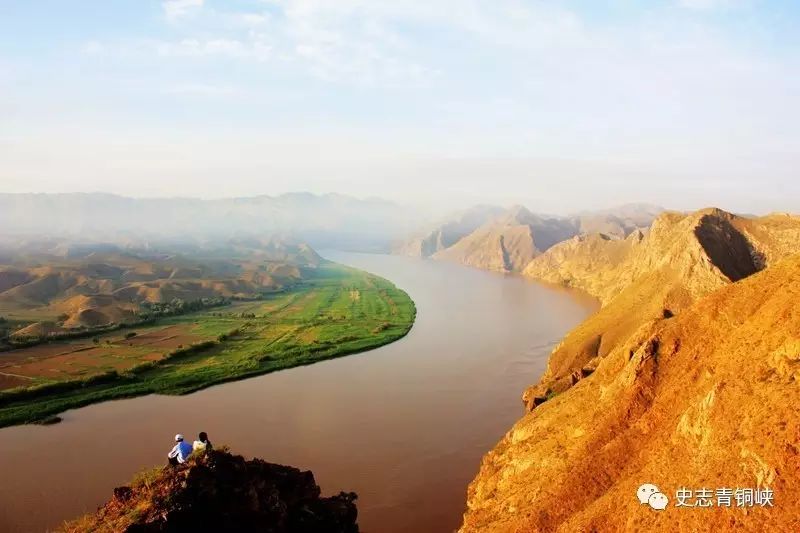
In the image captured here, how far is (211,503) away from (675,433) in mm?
13511

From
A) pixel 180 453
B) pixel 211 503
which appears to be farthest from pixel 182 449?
pixel 211 503

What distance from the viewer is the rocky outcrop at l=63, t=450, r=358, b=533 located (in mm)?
11570

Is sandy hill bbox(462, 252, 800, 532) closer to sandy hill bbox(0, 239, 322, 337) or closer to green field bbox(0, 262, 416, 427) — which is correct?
green field bbox(0, 262, 416, 427)

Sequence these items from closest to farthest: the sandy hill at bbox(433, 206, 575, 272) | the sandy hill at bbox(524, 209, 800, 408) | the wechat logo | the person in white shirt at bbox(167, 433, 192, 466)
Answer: the wechat logo, the person in white shirt at bbox(167, 433, 192, 466), the sandy hill at bbox(524, 209, 800, 408), the sandy hill at bbox(433, 206, 575, 272)

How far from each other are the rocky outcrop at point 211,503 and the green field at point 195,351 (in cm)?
2910

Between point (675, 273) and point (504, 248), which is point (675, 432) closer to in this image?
point (675, 273)

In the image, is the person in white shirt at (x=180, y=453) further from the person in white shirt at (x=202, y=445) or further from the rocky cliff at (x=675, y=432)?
the rocky cliff at (x=675, y=432)

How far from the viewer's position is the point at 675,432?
49.3ft

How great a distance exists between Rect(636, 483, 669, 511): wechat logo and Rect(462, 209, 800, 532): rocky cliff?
0.48ft

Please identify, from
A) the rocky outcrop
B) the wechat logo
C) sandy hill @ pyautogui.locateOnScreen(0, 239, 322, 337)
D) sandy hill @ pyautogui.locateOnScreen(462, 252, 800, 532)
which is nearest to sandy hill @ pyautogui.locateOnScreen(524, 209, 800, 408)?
sandy hill @ pyautogui.locateOnScreen(462, 252, 800, 532)

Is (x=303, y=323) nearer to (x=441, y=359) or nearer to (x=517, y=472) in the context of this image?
(x=441, y=359)

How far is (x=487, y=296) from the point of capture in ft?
302

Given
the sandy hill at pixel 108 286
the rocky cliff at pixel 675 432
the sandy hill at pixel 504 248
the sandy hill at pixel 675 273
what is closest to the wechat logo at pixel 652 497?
the rocky cliff at pixel 675 432

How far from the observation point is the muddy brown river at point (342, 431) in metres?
24.4
